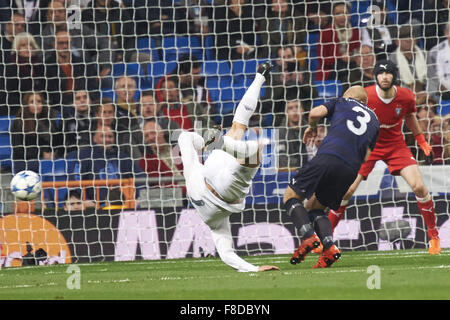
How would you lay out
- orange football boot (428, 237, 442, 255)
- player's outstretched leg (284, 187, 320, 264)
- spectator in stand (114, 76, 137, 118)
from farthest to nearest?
spectator in stand (114, 76, 137, 118) < orange football boot (428, 237, 442, 255) < player's outstretched leg (284, 187, 320, 264)

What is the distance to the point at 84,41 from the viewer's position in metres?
13.5

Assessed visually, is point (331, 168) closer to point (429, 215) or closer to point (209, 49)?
point (429, 215)

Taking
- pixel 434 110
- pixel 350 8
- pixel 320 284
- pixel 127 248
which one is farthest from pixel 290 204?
pixel 350 8

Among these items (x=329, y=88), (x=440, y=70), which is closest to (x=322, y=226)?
(x=329, y=88)

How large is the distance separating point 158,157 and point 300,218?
17.7 ft

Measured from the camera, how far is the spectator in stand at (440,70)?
43.2ft

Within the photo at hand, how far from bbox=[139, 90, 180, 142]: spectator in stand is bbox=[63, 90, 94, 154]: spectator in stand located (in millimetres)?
810

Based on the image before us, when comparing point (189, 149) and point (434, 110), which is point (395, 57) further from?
point (189, 149)

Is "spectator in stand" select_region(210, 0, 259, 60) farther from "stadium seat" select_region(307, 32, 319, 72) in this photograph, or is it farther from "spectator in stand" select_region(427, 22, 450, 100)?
"spectator in stand" select_region(427, 22, 450, 100)

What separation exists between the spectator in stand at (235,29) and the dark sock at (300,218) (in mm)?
6401

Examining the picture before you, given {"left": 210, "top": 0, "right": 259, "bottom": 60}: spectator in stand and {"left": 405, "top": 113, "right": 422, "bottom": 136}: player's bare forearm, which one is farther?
{"left": 210, "top": 0, "right": 259, "bottom": 60}: spectator in stand

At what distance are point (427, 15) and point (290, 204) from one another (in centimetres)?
745

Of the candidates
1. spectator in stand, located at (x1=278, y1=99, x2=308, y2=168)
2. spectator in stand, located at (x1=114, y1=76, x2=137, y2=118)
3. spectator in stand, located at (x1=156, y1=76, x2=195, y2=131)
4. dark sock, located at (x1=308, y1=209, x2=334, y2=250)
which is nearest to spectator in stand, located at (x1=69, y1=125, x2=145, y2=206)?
spectator in stand, located at (x1=114, y1=76, x2=137, y2=118)

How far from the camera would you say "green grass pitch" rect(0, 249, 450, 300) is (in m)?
5.09
